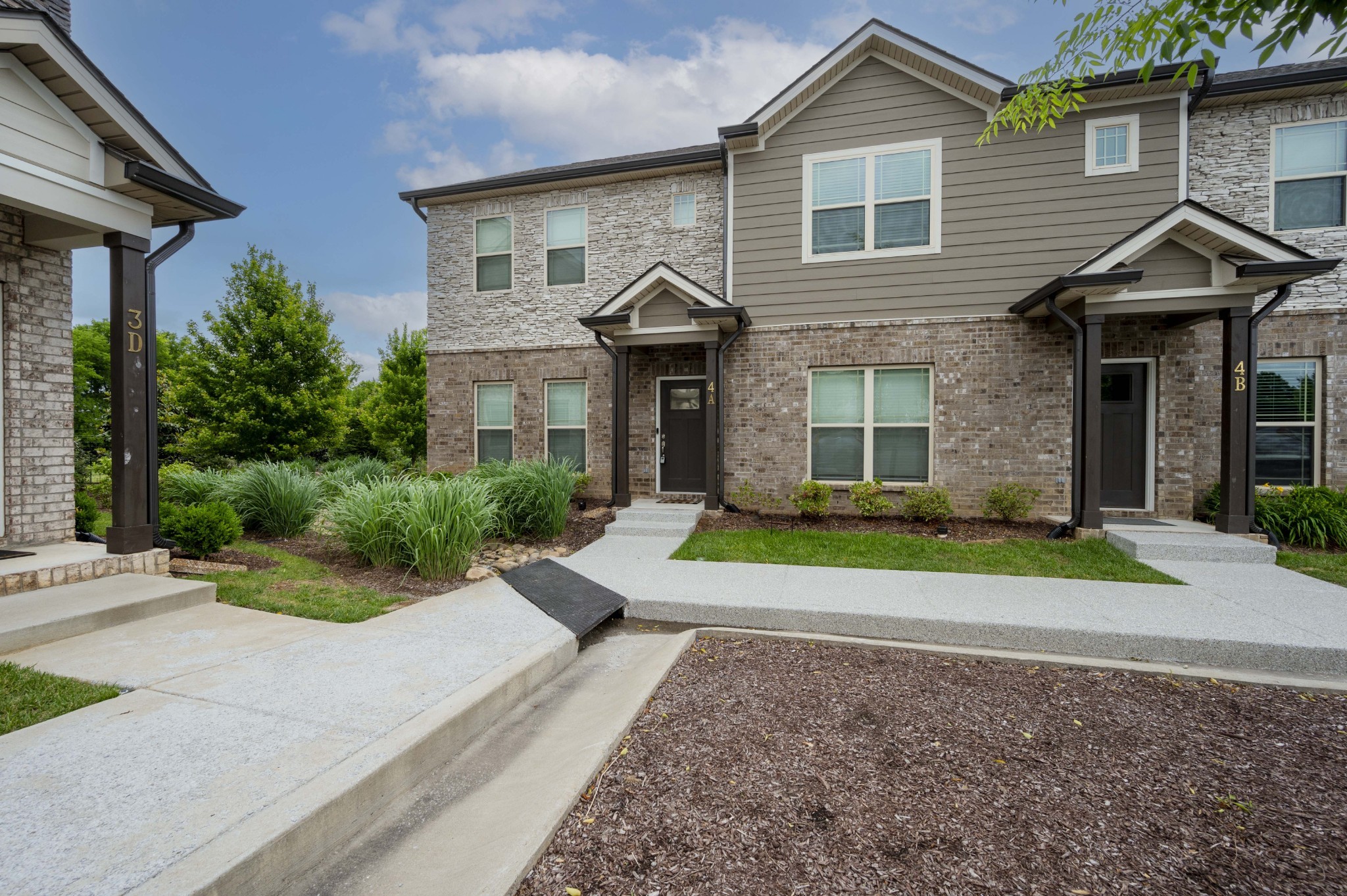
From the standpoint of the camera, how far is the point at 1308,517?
6.77 metres

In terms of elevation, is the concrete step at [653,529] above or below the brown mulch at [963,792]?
above

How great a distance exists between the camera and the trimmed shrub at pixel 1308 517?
6664mm

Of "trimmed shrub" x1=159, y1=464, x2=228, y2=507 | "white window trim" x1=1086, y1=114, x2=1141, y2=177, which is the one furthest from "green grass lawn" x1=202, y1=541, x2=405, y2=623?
"white window trim" x1=1086, y1=114, x2=1141, y2=177

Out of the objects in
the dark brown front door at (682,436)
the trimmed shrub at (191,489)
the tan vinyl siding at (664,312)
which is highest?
the tan vinyl siding at (664,312)

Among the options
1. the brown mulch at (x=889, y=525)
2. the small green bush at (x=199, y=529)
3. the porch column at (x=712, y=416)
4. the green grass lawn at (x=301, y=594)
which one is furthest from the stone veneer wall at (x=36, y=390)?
the porch column at (x=712, y=416)

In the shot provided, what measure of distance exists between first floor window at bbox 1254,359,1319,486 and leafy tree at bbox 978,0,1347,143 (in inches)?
251

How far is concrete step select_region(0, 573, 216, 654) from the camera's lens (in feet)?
11.3

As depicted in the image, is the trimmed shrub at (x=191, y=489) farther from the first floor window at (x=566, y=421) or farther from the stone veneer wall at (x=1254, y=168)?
the stone veneer wall at (x=1254, y=168)

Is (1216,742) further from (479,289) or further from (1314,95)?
(479,289)

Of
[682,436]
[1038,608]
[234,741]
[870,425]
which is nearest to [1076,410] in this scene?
[870,425]

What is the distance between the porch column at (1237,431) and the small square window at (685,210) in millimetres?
7189

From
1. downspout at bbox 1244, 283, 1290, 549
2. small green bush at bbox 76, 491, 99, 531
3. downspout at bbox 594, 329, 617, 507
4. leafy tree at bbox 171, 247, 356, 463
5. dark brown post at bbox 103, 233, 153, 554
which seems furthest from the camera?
leafy tree at bbox 171, 247, 356, 463

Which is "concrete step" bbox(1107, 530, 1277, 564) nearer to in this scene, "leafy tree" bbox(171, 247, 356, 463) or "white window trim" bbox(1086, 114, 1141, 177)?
"white window trim" bbox(1086, 114, 1141, 177)

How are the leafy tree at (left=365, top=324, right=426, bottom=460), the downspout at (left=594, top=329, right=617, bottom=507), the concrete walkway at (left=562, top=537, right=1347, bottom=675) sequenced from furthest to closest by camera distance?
the leafy tree at (left=365, top=324, right=426, bottom=460) < the downspout at (left=594, top=329, right=617, bottom=507) < the concrete walkway at (left=562, top=537, right=1347, bottom=675)
